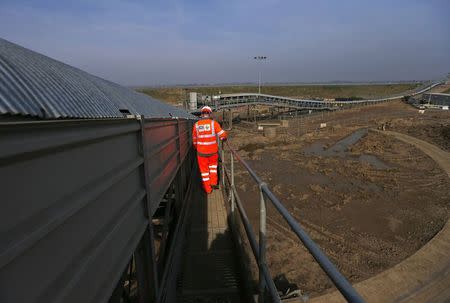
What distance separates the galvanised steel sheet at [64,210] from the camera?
0.83 m

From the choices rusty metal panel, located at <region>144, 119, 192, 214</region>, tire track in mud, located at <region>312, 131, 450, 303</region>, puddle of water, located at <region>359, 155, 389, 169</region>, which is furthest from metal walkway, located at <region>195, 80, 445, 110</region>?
rusty metal panel, located at <region>144, 119, 192, 214</region>

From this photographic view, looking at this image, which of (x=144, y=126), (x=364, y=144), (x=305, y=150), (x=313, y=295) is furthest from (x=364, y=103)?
(x=144, y=126)

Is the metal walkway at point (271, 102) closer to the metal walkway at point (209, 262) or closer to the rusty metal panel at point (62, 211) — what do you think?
the metal walkway at point (209, 262)

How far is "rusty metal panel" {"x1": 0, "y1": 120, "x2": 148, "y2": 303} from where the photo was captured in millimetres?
833

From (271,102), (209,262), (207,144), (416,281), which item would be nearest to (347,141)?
(271,102)

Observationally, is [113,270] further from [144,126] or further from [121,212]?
[144,126]

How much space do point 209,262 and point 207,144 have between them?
2.76 meters

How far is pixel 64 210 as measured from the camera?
3.53ft

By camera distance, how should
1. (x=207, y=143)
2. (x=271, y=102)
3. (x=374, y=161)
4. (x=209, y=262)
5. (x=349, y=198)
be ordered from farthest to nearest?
(x=271, y=102), (x=374, y=161), (x=349, y=198), (x=207, y=143), (x=209, y=262)

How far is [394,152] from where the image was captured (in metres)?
25.8

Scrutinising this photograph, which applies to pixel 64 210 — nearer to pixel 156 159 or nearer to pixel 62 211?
pixel 62 211

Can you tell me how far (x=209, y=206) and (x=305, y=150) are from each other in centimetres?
2318

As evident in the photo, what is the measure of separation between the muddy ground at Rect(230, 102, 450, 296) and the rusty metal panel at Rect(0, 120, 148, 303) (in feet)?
23.2

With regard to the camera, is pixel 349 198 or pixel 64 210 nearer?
pixel 64 210
